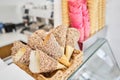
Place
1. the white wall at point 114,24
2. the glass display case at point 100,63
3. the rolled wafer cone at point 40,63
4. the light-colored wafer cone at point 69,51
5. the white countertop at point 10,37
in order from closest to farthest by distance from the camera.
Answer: the rolled wafer cone at point 40,63 < the light-colored wafer cone at point 69,51 < the glass display case at point 100,63 < the white wall at point 114,24 < the white countertop at point 10,37

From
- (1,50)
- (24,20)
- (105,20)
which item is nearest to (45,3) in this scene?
(24,20)

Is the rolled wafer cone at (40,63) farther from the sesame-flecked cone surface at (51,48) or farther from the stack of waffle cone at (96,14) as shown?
the stack of waffle cone at (96,14)

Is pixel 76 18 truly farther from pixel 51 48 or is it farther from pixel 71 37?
pixel 51 48

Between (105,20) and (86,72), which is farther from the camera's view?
(105,20)

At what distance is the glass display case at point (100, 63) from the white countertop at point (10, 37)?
3.35 ft

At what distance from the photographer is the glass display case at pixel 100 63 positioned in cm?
70

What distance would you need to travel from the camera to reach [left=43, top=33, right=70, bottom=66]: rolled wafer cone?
45 centimetres

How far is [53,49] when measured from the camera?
0.46 metres

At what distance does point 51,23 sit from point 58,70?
63.6 inches

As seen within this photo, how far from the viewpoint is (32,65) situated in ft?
1.36

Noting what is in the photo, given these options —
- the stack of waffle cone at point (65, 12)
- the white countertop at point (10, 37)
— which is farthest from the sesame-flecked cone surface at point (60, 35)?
the white countertop at point (10, 37)

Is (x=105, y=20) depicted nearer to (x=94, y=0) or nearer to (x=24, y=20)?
(x=94, y=0)

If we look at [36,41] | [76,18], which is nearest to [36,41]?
[36,41]

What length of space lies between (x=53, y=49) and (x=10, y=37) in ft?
5.23
